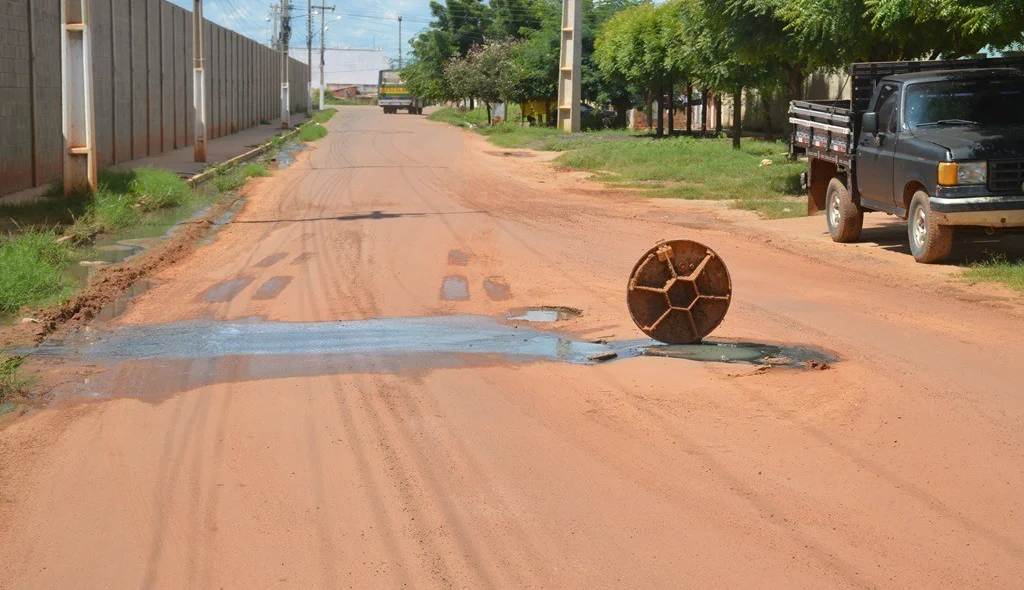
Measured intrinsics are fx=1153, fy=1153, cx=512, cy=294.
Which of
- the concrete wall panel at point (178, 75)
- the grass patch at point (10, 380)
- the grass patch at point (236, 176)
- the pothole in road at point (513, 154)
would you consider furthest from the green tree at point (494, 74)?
the grass patch at point (10, 380)

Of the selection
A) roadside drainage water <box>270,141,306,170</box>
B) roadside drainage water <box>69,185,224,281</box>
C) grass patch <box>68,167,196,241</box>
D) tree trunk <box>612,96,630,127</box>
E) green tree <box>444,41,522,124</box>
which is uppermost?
green tree <box>444,41,522,124</box>

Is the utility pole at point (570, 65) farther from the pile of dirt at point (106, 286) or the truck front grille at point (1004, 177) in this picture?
the truck front grille at point (1004, 177)

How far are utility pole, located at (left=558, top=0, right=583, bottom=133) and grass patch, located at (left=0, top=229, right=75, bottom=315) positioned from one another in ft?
134

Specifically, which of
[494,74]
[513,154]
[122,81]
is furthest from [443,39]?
[122,81]

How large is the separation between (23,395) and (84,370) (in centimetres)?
75

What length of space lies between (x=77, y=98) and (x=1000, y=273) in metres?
14.1

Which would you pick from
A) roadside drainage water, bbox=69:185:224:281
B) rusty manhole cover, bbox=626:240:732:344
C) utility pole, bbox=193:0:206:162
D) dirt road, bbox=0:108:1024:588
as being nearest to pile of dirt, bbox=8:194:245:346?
roadside drainage water, bbox=69:185:224:281

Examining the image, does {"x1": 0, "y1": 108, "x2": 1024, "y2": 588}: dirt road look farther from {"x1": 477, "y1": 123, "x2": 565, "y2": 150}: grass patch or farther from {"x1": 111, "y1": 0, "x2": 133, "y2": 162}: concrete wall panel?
{"x1": 477, "y1": 123, "x2": 565, "y2": 150}: grass patch

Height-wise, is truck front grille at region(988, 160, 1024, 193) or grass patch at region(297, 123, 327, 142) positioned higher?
grass patch at region(297, 123, 327, 142)

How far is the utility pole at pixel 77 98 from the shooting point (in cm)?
1830

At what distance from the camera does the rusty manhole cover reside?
863 centimetres

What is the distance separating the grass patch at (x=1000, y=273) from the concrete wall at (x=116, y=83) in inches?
587

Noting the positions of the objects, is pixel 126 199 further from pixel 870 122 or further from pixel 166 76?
pixel 166 76

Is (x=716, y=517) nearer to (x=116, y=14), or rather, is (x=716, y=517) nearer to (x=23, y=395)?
(x=23, y=395)
